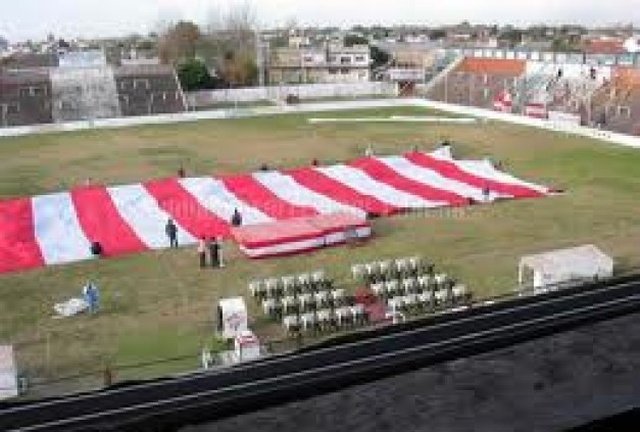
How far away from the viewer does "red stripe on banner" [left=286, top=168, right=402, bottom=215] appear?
901 inches

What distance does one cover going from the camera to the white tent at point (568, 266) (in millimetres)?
14398

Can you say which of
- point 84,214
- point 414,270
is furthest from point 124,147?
point 414,270

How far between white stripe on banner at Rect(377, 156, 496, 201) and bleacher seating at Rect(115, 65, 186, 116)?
24335 millimetres

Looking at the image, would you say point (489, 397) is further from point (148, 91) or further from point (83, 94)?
point (148, 91)

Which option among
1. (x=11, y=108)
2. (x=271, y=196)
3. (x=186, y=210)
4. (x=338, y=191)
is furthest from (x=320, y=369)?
(x=11, y=108)

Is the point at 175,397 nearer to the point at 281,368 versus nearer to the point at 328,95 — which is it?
the point at 281,368

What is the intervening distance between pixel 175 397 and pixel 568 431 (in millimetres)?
1242

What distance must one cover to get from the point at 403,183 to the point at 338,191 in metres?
2.20

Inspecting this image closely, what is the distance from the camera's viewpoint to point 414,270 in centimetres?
1645

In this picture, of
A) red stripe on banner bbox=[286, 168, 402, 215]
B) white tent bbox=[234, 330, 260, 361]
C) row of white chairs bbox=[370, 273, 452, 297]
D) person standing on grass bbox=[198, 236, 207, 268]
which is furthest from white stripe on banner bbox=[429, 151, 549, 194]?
white tent bbox=[234, 330, 260, 361]

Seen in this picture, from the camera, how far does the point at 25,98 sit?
48625 mm

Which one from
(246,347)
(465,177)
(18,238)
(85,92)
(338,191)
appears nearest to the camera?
(246,347)

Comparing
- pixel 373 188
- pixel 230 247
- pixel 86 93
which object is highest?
pixel 86 93

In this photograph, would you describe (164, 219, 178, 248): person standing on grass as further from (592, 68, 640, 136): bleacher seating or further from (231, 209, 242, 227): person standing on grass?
(592, 68, 640, 136): bleacher seating
